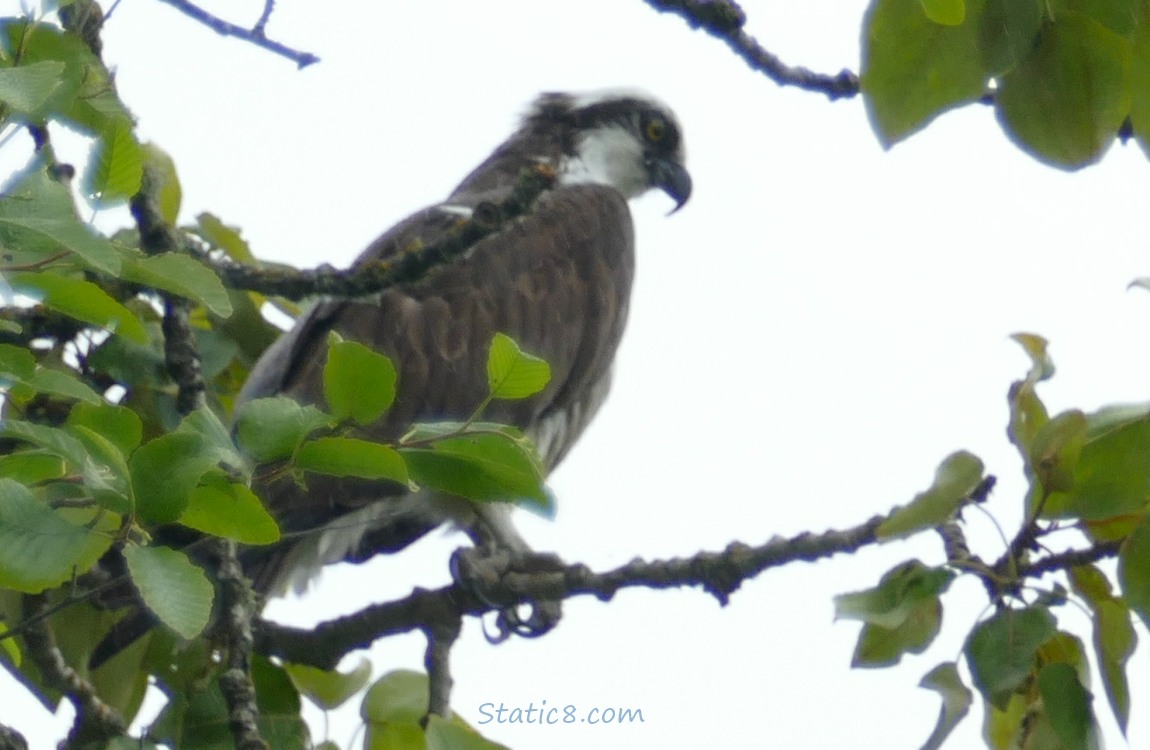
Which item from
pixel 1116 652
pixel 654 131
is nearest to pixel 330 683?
pixel 1116 652

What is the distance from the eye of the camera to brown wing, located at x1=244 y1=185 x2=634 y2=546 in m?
4.38

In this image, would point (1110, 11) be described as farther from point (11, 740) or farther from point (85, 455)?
point (11, 740)

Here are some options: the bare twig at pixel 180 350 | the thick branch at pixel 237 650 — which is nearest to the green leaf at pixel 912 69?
the thick branch at pixel 237 650

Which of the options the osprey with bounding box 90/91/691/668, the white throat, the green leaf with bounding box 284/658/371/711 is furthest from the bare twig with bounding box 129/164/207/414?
the white throat

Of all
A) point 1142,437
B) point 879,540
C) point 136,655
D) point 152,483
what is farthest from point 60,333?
point 1142,437

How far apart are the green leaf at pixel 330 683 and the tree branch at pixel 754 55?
5.19 feet

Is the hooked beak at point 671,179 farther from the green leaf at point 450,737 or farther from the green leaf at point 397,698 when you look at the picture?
the green leaf at point 450,737

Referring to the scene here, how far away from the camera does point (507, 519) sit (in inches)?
179

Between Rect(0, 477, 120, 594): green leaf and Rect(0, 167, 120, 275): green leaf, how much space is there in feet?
1.05

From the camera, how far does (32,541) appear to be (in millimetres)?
1773

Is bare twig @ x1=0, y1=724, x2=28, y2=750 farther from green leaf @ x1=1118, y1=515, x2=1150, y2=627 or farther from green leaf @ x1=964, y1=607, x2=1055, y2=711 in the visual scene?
green leaf @ x1=1118, y1=515, x2=1150, y2=627

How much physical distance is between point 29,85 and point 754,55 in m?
1.80

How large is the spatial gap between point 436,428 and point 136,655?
1.48 m

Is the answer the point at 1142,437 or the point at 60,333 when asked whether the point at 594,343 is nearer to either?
the point at 60,333
